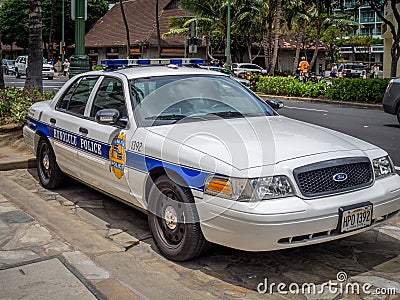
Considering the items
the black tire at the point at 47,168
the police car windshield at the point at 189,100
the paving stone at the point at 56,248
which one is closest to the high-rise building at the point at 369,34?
the black tire at the point at 47,168

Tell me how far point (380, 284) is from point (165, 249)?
5.78 ft

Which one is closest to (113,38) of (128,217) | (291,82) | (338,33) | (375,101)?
(338,33)

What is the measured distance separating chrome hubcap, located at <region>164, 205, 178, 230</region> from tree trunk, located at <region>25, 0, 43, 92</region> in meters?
7.11

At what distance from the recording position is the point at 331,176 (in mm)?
4211

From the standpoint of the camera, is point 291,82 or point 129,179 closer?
point 129,179

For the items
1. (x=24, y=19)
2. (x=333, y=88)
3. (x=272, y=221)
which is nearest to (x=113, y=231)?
(x=272, y=221)

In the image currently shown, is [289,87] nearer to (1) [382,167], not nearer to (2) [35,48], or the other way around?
(2) [35,48]

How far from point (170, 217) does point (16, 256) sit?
1368mm

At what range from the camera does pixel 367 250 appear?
4910mm

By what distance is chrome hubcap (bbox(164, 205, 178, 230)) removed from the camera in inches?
179

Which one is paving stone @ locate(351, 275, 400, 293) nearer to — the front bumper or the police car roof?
the front bumper

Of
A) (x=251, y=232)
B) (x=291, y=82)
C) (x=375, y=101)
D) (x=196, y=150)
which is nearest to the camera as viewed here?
(x=251, y=232)

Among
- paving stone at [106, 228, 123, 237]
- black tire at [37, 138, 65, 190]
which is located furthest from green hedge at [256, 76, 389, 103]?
paving stone at [106, 228, 123, 237]

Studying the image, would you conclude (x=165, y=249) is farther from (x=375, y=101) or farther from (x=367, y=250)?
(x=375, y=101)
